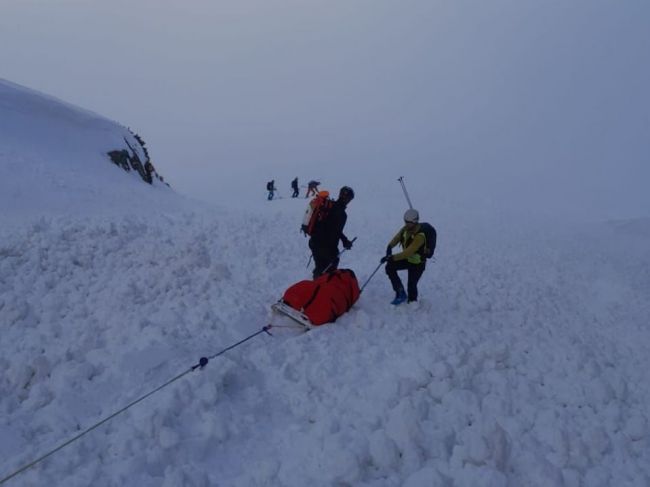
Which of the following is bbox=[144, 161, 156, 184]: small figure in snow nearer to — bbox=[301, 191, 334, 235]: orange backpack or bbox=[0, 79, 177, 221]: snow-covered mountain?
bbox=[0, 79, 177, 221]: snow-covered mountain

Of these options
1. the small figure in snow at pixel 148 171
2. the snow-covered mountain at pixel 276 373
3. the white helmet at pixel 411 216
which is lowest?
the snow-covered mountain at pixel 276 373

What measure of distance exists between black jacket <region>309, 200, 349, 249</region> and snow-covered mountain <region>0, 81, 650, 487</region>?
1.29 meters

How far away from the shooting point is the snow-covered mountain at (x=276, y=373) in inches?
190

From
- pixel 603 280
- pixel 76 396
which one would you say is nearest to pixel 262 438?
pixel 76 396

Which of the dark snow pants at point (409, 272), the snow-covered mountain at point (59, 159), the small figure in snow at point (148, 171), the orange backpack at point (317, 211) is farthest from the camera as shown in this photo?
the small figure in snow at point (148, 171)

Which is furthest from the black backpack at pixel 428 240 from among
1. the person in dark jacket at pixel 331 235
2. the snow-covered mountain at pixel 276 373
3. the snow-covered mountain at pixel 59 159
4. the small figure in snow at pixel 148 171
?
the small figure in snow at pixel 148 171

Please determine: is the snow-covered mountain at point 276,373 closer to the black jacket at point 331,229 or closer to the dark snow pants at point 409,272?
the dark snow pants at point 409,272

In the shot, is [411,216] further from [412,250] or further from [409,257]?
[409,257]

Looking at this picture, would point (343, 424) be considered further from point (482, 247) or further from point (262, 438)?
point (482, 247)

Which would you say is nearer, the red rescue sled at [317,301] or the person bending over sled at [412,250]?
the red rescue sled at [317,301]

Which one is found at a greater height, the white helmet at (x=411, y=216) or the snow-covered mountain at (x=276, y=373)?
the white helmet at (x=411, y=216)

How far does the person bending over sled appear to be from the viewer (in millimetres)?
8211

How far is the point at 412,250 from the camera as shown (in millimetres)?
8203

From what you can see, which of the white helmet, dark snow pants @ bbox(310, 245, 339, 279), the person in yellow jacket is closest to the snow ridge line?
dark snow pants @ bbox(310, 245, 339, 279)
